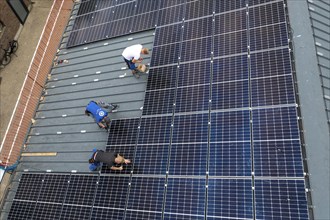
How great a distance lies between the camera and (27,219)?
14320 mm

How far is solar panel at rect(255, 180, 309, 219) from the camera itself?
990cm

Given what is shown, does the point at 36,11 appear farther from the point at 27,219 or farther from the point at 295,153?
the point at 295,153

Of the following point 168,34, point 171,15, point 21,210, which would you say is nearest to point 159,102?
point 168,34

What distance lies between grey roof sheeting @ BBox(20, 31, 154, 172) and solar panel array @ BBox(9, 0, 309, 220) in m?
1.00

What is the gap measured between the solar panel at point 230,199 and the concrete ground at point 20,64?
22.2 meters

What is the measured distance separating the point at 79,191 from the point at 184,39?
8.69 m

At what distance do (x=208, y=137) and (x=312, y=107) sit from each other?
3.98 metres

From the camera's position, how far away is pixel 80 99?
17375 millimetres

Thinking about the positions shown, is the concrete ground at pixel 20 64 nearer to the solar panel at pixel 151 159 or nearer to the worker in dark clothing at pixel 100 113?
the worker in dark clothing at pixel 100 113

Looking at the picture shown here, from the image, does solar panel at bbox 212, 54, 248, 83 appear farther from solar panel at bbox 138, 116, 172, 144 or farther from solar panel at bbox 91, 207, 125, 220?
solar panel at bbox 91, 207, 125, 220

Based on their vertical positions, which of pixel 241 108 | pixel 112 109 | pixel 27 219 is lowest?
pixel 27 219

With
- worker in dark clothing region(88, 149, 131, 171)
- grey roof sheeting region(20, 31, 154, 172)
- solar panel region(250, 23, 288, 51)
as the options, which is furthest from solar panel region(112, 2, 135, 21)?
worker in dark clothing region(88, 149, 131, 171)

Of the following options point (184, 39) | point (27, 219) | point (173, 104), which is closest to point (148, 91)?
point (173, 104)

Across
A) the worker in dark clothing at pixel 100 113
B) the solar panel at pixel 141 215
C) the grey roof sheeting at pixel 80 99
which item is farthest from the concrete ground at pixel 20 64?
the solar panel at pixel 141 215
